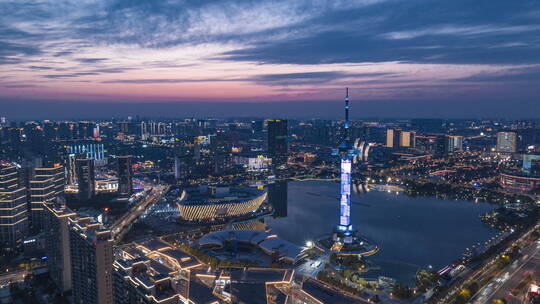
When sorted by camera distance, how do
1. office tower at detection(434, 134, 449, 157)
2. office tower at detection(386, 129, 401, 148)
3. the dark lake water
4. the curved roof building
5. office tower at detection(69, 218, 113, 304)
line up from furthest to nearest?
1. office tower at detection(386, 129, 401, 148)
2. office tower at detection(434, 134, 449, 157)
3. the curved roof building
4. the dark lake water
5. office tower at detection(69, 218, 113, 304)

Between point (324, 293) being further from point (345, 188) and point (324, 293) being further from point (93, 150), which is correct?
point (93, 150)

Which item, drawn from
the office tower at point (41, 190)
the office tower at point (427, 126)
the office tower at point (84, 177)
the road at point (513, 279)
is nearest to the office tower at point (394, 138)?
the office tower at point (427, 126)

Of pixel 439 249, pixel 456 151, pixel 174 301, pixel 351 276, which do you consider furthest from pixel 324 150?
pixel 174 301

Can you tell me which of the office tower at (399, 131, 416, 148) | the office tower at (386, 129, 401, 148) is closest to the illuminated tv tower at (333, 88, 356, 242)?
the office tower at (386, 129, 401, 148)

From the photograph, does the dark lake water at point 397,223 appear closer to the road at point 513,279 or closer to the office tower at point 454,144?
the road at point 513,279

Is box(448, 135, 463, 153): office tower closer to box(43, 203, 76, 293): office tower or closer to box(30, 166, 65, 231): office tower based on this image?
box(30, 166, 65, 231): office tower

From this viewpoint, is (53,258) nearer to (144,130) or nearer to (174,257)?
(174,257)
